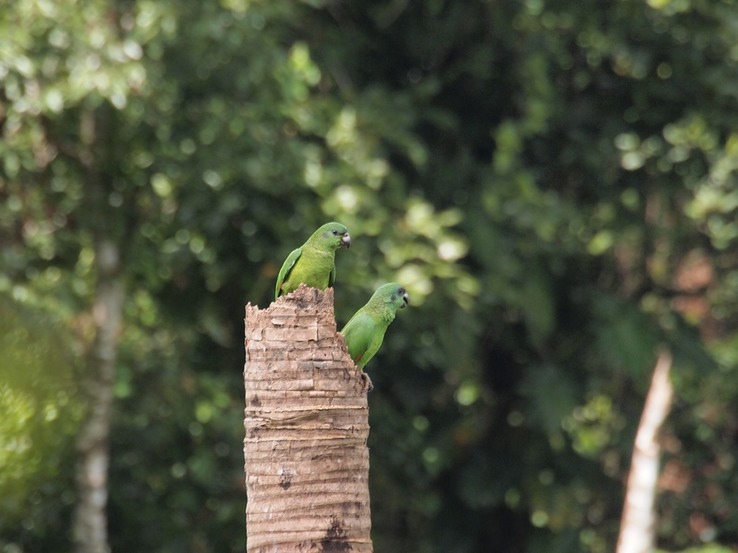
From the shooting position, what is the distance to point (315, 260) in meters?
6.11

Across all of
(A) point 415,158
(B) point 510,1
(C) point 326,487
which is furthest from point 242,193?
(C) point 326,487

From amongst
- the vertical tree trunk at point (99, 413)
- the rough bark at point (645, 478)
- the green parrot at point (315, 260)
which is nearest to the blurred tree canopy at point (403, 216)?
the vertical tree trunk at point (99, 413)

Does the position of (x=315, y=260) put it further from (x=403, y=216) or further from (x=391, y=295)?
(x=403, y=216)

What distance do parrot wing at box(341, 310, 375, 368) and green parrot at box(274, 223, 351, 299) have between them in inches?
24.8

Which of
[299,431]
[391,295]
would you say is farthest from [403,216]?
[299,431]

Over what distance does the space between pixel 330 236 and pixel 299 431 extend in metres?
1.88

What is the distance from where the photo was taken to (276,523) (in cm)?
444

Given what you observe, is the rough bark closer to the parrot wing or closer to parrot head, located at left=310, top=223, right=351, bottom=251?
parrot head, located at left=310, top=223, right=351, bottom=251

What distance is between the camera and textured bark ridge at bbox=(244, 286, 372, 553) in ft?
14.5

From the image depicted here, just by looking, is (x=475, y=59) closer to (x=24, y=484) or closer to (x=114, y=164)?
(x=114, y=164)

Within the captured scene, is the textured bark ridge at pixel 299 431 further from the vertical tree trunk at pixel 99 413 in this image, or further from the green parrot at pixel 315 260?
the vertical tree trunk at pixel 99 413

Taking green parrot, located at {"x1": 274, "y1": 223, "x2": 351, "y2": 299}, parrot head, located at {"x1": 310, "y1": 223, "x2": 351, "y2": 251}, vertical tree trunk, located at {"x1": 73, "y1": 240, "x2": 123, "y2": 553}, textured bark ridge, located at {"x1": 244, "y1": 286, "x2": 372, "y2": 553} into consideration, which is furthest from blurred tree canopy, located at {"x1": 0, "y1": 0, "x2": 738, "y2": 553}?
textured bark ridge, located at {"x1": 244, "y1": 286, "x2": 372, "y2": 553}

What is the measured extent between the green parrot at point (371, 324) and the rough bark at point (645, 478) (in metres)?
7.82

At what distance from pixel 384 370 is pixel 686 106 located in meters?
3.66
